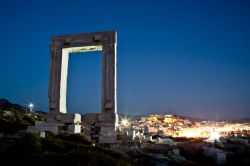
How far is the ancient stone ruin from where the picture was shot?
2053 cm

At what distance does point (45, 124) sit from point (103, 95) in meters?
4.50

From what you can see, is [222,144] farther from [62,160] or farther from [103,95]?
[62,160]

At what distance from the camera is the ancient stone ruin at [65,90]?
20.5m

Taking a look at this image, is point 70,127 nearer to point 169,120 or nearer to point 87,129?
point 87,129

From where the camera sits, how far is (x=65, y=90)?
2281cm

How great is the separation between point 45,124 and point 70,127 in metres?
1.89

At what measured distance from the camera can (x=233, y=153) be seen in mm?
18562

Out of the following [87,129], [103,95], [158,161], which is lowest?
[158,161]

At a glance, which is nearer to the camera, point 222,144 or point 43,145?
point 43,145

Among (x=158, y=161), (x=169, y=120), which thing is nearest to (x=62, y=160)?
(x=158, y=161)

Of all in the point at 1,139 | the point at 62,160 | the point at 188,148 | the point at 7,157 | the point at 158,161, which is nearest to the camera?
the point at 62,160

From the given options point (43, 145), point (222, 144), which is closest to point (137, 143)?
point (222, 144)

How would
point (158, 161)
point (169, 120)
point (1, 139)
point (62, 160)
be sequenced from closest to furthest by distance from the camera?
point (62, 160) < point (158, 161) < point (1, 139) < point (169, 120)

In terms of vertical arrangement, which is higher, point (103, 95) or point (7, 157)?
point (103, 95)
